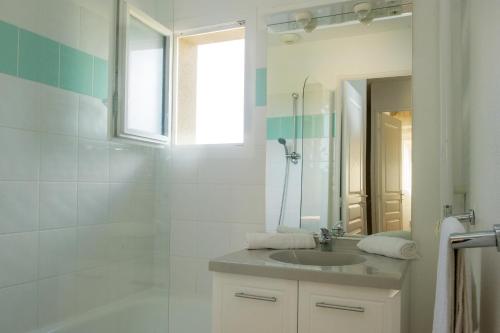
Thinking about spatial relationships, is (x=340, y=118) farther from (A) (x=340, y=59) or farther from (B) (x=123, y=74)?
(B) (x=123, y=74)

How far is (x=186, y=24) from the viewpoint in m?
2.38

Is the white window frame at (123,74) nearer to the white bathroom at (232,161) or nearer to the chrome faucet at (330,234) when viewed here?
the white bathroom at (232,161)

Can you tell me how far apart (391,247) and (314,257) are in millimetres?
375

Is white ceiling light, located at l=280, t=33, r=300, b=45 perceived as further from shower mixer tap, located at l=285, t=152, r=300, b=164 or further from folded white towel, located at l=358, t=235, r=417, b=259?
folded white towel, located at l=358, t=235, r=417, b=259

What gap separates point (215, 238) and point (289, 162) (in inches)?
24.8

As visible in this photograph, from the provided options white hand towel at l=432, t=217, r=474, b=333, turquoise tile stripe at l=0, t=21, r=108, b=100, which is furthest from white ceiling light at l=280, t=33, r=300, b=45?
white hand towel at l=432, t=217, r=474, b=333

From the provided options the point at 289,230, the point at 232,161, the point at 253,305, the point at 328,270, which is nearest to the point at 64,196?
the point at 232,161

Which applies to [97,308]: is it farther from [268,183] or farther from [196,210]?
[268,183]

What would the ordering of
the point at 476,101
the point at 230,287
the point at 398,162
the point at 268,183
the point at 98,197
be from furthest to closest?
the point at 268,183 < the point at 98,197 < the point at 398,162 < the point at 230,287 < the point at 476,101

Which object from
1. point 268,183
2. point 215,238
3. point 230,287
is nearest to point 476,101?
point 230,287

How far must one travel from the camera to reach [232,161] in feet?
7.24

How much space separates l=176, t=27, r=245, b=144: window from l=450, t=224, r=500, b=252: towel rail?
1697 millimetres

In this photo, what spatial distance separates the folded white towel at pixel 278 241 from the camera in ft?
5.90

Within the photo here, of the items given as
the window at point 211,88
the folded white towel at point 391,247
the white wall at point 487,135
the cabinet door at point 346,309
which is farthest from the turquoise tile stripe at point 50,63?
the white wall at point 487,135
